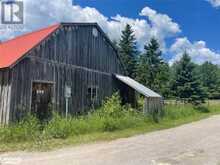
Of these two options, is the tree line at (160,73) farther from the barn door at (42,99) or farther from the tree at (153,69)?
the barn door at (42,99)

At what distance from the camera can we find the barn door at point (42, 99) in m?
13.8

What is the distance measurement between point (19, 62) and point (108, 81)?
7811 mm

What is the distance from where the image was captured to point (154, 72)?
38469mm

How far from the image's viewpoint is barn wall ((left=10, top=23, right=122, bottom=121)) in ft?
41.9

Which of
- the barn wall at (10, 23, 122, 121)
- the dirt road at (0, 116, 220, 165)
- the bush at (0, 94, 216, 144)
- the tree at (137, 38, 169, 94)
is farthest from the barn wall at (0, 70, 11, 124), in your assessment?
the tree at (137, 38, 169, 94)

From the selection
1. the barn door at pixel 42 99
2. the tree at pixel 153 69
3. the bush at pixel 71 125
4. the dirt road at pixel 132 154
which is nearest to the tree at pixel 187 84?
the tree at pixel 153 69

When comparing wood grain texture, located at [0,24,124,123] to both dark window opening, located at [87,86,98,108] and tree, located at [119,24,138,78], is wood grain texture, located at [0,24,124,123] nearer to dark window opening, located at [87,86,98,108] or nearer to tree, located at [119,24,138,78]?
dark window opening, located at [87,86,98,108]

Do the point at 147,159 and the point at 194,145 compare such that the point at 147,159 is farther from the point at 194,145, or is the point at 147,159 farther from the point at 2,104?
the point at 2,104

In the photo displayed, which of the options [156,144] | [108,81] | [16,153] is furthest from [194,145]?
[108,81]

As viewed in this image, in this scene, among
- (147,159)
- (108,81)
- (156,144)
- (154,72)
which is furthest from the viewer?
(154,72)

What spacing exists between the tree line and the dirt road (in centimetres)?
1940

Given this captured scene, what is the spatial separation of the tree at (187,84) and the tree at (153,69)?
3.95 m

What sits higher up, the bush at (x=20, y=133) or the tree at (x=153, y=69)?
the tree at (x=153, y=69)

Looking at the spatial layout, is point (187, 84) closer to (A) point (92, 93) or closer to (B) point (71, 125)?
(A) point (92, 93)
